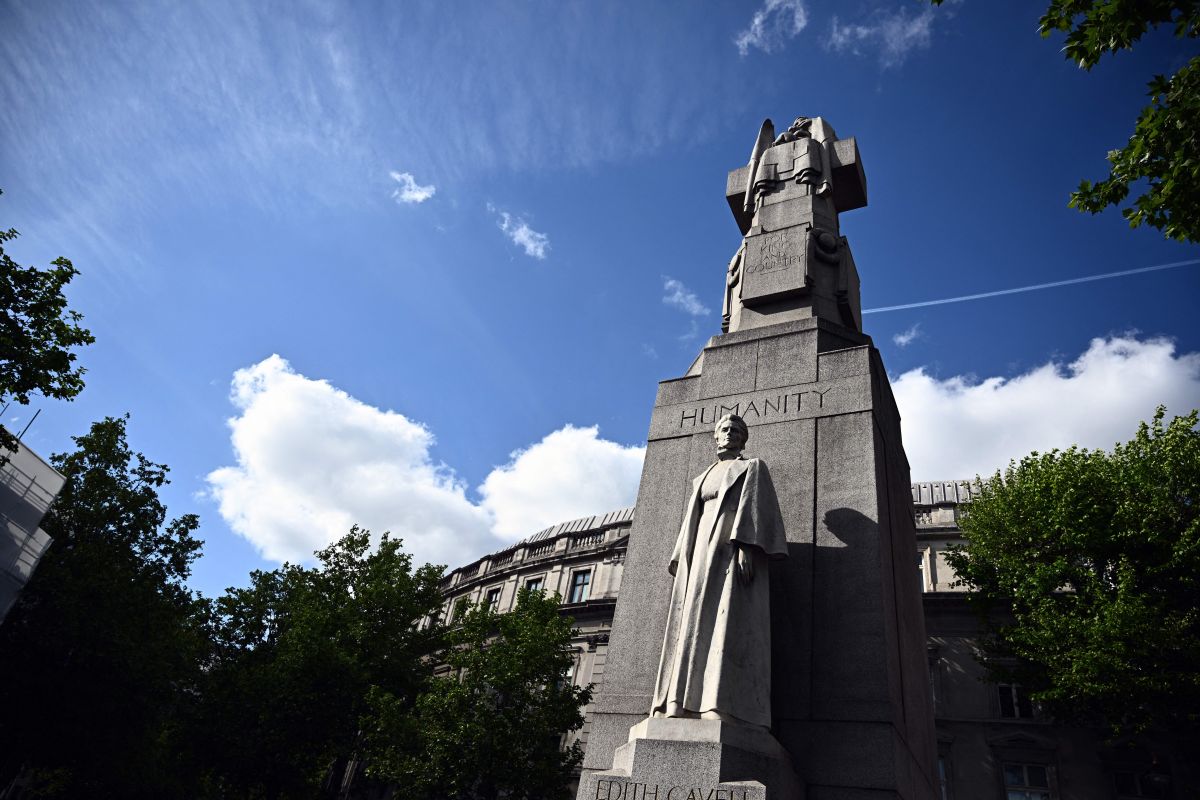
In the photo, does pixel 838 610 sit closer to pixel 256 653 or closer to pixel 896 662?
pixel 896 662

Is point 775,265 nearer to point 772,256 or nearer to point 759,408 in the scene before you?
point 772,256

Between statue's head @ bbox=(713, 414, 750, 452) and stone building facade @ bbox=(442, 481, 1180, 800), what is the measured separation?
15.0 meters

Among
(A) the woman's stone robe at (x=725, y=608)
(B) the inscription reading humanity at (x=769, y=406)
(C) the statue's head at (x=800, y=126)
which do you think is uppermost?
(C) the statue's head at (x=800, y=126)

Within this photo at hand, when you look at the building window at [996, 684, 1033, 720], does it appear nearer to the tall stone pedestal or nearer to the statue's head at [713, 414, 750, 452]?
the tall stone pedestal

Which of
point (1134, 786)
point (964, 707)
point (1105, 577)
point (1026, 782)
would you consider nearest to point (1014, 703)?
point (964, 707)

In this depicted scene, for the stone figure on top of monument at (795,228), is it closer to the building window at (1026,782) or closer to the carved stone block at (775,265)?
the carved stone block at (775,265)

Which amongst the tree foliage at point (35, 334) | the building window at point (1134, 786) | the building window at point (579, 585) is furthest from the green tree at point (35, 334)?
the building window at point (1134, 786)

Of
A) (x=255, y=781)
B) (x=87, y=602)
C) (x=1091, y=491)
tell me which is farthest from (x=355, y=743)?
(x=1091, y=491)

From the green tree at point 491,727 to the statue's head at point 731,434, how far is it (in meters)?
19.5

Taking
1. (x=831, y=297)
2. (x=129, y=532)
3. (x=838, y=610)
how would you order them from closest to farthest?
(x=838, y=610), (x=831, y=297), (x=129, y=532)

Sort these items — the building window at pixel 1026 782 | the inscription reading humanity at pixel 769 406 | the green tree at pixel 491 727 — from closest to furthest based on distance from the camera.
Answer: the inscription reading humanity at pixel 769 406 → the green tree at pixel 491 727 → the building window at pixel 1026 782

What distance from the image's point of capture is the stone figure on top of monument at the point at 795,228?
35.7ft

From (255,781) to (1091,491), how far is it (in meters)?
29.3

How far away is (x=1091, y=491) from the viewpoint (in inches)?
943
